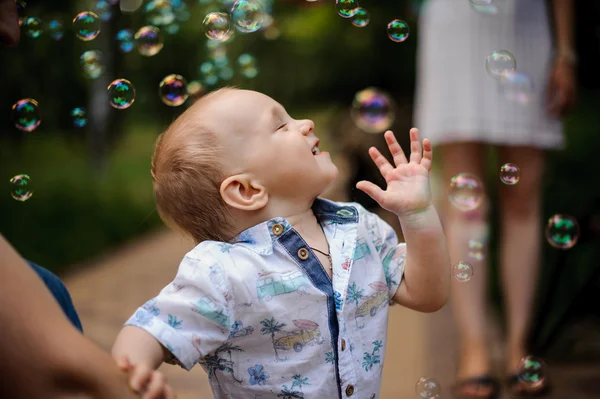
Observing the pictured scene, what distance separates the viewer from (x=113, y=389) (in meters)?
0.95

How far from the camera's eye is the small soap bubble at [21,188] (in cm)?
186

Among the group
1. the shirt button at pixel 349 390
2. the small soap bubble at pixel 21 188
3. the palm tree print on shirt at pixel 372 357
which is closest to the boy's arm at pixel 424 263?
the palm tree print on shirt at pixel 372 357

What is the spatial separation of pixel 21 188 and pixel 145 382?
39.3 inches

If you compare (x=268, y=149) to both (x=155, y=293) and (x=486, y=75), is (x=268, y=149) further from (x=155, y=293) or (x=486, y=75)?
(x=155, y=293)

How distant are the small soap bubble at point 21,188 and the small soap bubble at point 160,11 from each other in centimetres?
71

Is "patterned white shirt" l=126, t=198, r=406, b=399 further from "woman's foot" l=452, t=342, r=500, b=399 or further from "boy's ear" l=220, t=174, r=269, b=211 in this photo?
"woman's foot" l=452, t=342, r=500, b=399

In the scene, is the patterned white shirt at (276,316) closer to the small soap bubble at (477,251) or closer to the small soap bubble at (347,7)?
the small soap bubble at (477,251)

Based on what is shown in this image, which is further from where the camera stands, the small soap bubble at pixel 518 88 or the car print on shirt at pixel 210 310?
the small soap bubble at pixel 518 88

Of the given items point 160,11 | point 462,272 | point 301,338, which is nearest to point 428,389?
point 462,272

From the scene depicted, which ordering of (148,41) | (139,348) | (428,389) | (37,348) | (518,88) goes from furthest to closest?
(518,88)
(148,41)
(428,389)
(139,348)
(37,348)

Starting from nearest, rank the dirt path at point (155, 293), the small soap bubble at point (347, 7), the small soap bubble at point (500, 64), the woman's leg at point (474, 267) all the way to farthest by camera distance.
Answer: the small soap bubble at point (347, 7) → the small soap bubble at point (500, 64) → the woman's leg at point (474, 267) → the dirt path at point (155, 293)

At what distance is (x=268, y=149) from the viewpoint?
4.72ft

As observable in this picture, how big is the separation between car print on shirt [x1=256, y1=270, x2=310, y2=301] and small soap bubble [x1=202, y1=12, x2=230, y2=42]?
0.89 metres

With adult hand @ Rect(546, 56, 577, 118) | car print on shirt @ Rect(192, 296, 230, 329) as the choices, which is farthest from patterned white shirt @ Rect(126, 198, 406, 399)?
adult hand @ Rect(546, 56, 577, 118)
